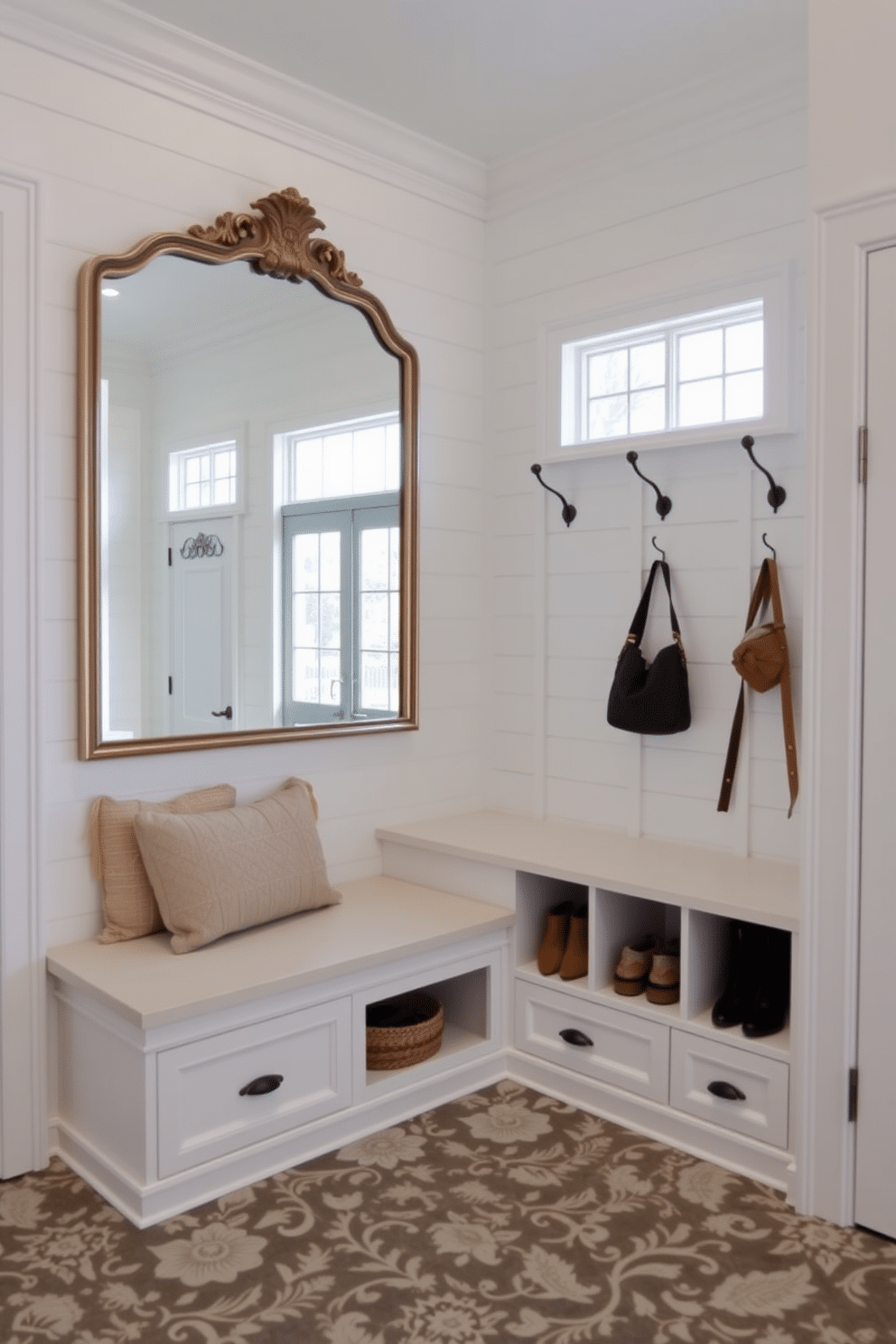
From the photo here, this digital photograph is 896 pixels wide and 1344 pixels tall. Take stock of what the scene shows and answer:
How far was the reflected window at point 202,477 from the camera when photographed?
8.96 ft

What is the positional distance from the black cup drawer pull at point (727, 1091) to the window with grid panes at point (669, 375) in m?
1.68

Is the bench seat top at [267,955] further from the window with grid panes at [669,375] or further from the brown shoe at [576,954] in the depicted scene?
the window with grid panes at [669,375]

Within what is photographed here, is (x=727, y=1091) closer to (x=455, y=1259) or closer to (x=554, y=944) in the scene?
(x=554, y=944)

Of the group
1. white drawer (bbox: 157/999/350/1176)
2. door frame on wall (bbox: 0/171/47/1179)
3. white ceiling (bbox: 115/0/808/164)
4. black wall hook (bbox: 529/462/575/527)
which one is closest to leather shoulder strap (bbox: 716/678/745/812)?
black wall hook (bbox: 529/462/575/527)

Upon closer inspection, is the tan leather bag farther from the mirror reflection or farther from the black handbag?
the mirror reflection

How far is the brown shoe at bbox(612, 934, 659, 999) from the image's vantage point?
2.69m

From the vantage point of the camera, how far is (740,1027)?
97.1 inches

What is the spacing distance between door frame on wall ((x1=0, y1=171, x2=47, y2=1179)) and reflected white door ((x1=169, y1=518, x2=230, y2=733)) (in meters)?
0.38

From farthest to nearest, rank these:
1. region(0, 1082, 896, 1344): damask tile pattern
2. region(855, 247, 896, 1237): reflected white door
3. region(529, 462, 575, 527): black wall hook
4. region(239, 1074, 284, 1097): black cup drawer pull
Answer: region(529, 462, 575, 527): black wall hook, region(239, 1074, 284, 1097): black cup drawer pull, region(855, 247, 896, 1237): reflected white door, region(0, 1082, 896, 1344): damask tile pattern

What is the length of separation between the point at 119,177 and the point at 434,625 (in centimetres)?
153

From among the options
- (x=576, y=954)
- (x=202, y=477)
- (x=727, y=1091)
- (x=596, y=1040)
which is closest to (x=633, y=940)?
(x=576, y=954)

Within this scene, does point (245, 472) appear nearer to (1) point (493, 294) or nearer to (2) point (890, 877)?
(1) point (493, 294)

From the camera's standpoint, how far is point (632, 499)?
10.2 ft

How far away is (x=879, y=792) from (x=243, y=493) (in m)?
1.75
